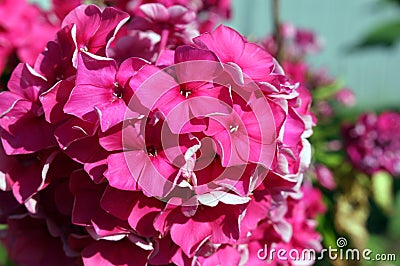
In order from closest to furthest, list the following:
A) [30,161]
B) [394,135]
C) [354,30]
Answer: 1. [30,161]
2. [394,135]
3. [354,30]

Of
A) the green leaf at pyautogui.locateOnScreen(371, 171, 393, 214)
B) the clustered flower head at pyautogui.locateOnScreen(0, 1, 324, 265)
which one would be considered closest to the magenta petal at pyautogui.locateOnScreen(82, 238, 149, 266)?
the clustered flower head at pyautogui.locateOnScreen(0, 1, 324, 265)

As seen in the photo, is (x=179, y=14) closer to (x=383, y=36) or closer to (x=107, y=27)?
(x=107, y=27)

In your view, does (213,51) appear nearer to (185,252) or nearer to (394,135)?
(185,252)

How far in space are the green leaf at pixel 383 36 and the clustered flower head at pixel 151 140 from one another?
528 centimetres

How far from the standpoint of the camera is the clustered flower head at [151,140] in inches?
18.4

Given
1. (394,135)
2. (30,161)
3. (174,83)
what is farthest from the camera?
(394,135)

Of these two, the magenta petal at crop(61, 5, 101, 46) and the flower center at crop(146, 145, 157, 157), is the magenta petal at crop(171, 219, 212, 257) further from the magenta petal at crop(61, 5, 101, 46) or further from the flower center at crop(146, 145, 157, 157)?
the magenta petal at crop(61, 5, 101, 46)

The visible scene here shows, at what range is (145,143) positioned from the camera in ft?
1.55

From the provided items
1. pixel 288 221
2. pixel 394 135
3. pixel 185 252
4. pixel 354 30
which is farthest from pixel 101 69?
pixel 354 30

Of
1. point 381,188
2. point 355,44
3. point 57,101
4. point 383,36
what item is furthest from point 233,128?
point 355,44

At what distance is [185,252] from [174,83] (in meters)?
0.15

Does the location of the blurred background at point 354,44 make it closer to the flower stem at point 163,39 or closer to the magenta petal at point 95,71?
the flower stem at point 163,39

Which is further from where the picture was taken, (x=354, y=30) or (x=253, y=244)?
(x=354, y=30)

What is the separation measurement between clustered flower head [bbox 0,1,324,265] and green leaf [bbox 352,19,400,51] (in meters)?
5.28
